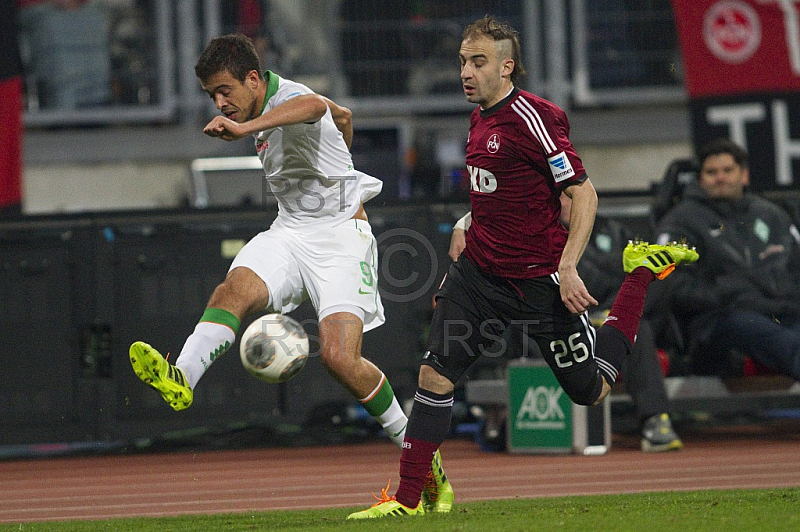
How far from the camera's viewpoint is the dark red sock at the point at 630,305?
6.02m

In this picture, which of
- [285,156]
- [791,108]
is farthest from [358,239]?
[791,108]

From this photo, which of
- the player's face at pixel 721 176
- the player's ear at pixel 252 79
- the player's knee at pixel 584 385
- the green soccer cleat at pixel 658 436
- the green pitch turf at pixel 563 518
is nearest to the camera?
the green pitch turf at pixel 563 518

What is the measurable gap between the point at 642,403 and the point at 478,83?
4006 millimetres

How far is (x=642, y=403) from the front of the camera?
345 inches

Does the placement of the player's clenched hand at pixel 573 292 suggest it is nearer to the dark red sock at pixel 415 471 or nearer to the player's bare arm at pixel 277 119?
the dark red sock at pixel 415 471

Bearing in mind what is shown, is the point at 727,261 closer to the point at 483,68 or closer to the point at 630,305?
the point at 630,305

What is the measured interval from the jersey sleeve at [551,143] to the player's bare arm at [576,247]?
0.22 feet

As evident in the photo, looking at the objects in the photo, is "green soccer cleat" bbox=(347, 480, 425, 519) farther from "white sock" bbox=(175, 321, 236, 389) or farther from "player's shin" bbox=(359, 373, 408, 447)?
"white sock" bbox=(175, 321, 236, 389)

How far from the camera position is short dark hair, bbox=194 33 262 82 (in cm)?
575

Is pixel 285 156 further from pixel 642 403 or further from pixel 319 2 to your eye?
pixel 319 2

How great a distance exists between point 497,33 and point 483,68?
170 millimetres

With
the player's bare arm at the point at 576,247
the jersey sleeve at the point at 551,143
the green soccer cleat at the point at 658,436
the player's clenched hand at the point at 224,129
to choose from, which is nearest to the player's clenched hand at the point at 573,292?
the player's bare arm at the point at 576,247

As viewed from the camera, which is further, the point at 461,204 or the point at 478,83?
the point at 461,204

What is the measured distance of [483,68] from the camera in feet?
17.9
